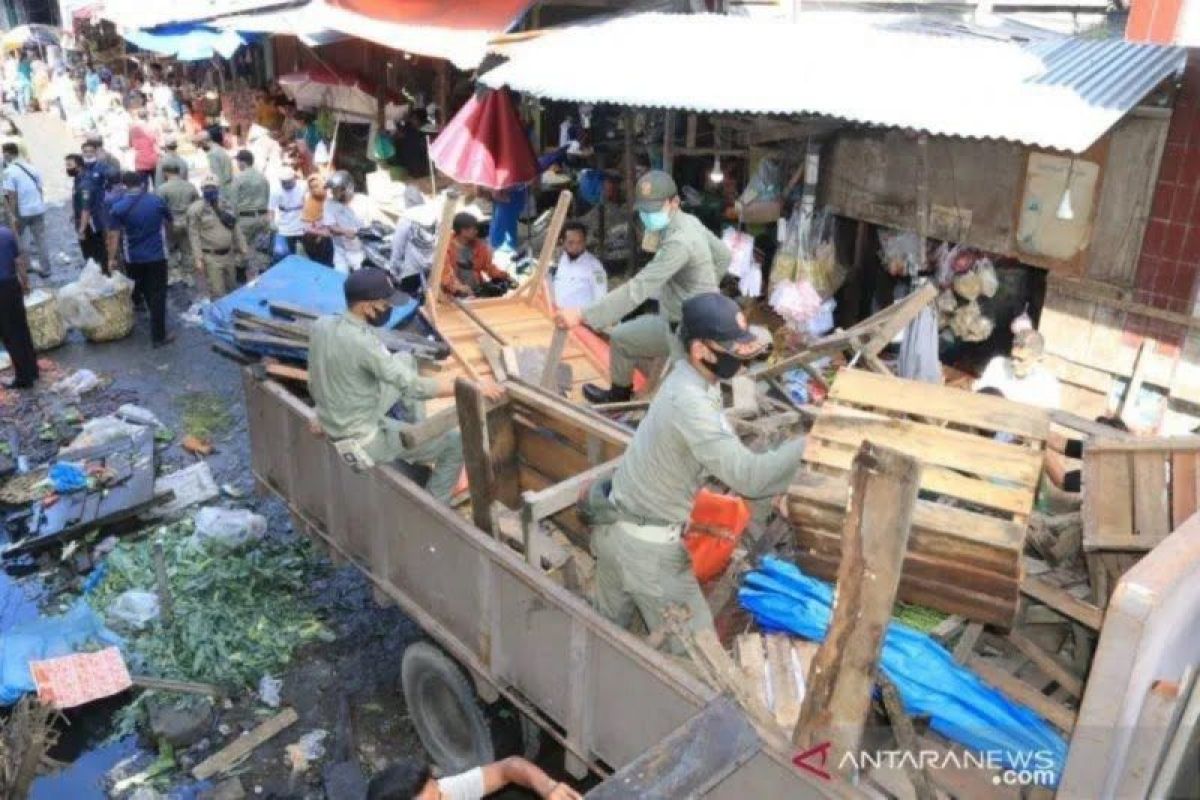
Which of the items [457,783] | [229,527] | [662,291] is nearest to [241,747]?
[229,527]

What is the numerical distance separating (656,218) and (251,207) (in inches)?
313

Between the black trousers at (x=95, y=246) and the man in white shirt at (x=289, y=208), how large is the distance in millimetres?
2692

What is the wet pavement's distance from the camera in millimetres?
5281

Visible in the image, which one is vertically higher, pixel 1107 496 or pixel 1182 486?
pixel 1182 486

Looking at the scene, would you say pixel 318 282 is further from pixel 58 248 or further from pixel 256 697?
pixel 58 248

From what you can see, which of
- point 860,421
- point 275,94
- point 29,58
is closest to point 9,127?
point 275,94

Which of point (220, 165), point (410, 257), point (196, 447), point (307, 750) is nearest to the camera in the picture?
point (307, 750)

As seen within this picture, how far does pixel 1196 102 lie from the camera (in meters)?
6.31

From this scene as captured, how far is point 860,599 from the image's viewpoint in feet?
9.25

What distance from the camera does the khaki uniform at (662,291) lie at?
18.8 feet

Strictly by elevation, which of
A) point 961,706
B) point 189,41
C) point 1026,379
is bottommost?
point 961,706

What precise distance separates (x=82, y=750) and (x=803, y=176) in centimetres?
714

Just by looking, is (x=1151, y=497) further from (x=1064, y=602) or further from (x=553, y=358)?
(x=553, y=358)

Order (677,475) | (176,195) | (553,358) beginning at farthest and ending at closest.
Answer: (176,195) < (553,358) < (677,475)
